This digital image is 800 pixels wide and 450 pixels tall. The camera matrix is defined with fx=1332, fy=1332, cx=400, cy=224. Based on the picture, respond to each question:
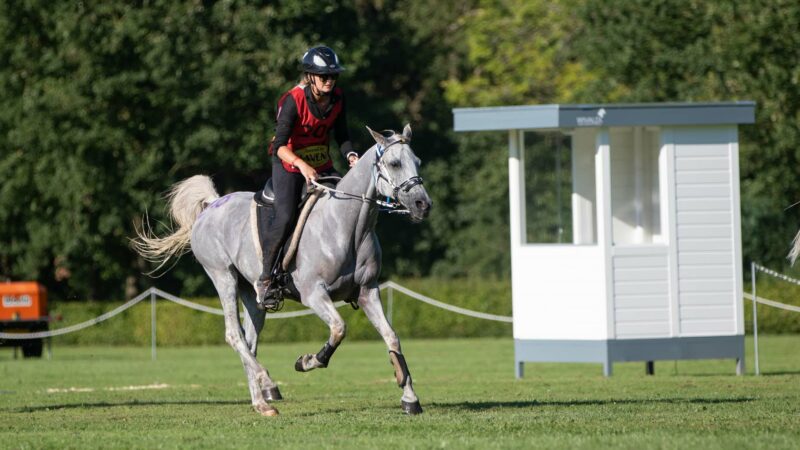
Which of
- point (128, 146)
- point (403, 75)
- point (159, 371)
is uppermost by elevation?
point (403, 75)

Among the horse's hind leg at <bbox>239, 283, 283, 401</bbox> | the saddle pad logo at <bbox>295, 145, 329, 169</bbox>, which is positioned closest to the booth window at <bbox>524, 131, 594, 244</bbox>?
the horse's hind leg at <bbox>239, 283, 283, 401</bbox>

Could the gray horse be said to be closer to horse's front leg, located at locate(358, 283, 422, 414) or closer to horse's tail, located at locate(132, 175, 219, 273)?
horse's front leg, located at locate(358, 283, 422, 414)

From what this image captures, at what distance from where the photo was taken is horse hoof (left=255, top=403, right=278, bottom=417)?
13219 mm

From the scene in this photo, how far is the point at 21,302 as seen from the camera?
33.0m

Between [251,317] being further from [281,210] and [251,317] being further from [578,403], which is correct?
[578,403]

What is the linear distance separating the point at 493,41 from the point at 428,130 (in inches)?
182

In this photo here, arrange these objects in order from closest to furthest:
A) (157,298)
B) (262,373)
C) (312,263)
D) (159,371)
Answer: (312,263)
(262,373)
(159,371)
(157,298)

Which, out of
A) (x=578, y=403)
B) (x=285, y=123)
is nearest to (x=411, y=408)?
(x=578, y=403)

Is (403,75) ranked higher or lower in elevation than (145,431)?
higher

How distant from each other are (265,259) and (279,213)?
1.62 feet

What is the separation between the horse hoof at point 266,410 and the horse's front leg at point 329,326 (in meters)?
0.78

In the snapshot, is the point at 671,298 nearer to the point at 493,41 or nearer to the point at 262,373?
the point at 262,373

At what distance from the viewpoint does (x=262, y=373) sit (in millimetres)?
13898

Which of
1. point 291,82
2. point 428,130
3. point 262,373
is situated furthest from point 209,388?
point 428,130
